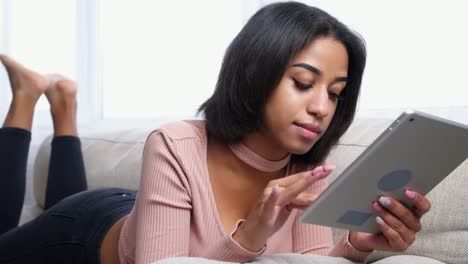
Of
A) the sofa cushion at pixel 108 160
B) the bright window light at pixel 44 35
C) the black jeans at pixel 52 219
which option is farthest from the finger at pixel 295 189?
the bright window light at pixel 44 35

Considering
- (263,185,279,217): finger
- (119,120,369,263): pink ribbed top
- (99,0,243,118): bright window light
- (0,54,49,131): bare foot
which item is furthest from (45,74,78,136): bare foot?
(263,185,279,217): finger

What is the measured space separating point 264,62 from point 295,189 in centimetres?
26

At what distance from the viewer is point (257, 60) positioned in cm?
107

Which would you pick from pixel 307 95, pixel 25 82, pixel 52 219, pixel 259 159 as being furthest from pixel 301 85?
pixel 25 82

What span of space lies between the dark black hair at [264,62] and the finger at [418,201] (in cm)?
27

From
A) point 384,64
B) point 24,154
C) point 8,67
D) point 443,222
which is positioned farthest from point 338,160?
point 8,67

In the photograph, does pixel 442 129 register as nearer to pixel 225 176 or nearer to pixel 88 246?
pixel 225 176

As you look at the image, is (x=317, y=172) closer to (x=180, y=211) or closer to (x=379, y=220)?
(x=379, y=220)

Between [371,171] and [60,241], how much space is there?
830mm

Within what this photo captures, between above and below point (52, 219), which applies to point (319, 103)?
above

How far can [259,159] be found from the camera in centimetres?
116

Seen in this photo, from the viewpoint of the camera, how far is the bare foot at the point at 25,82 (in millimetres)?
1808

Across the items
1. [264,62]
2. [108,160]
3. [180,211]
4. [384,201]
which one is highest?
[264,62]

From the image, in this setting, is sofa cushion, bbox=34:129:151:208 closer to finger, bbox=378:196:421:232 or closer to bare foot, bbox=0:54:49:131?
bare foot, bbox=0:54:49:131
